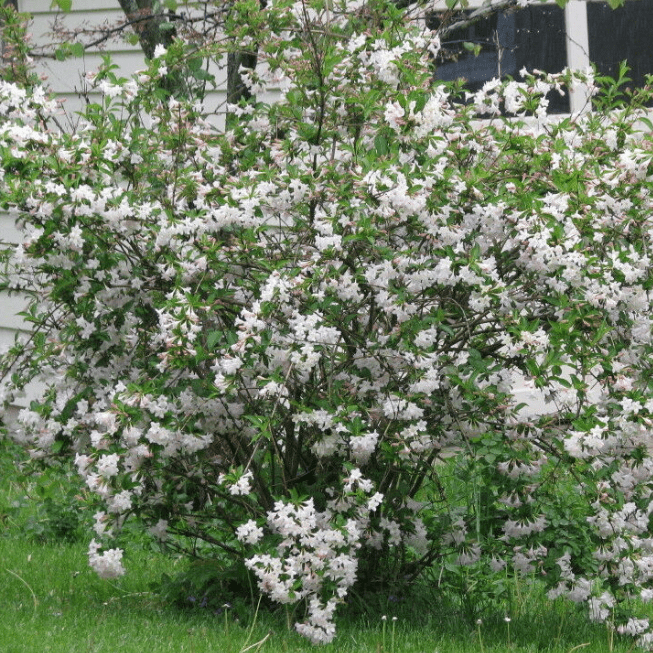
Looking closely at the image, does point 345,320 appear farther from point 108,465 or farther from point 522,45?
point 522,45

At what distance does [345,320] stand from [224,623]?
1.27 meters

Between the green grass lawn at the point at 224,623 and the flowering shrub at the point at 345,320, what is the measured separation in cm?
16

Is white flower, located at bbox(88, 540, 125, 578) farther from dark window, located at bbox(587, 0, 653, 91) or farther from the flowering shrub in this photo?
dark window, located at bbox(587, 0, 653, 91)

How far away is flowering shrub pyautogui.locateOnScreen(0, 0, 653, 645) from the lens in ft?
12.1

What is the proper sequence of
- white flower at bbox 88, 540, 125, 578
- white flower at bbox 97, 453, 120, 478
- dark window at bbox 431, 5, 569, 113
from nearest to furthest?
white flower at bbox 97, 453, 120, 478 < white flower at bbox 88, 540, 125, 578 < dark window at bbox 431, 5, 569, 113

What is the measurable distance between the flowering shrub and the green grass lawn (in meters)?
0.16

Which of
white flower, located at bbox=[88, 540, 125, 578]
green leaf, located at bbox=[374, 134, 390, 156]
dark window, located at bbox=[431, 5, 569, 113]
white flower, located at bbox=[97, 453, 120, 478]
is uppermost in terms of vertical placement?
dark window, located at bbox=[431, 5, 569, 113]

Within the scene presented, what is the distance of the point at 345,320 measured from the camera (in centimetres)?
381

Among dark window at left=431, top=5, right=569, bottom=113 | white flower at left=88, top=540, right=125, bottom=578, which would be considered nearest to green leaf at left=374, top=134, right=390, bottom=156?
white flower at left=88, top=540, right=125, bottom=578

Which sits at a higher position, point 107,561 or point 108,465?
point 108,465

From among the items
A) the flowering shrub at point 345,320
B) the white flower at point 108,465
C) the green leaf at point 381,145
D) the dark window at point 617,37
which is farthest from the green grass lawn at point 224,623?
the dark window at point 617,37

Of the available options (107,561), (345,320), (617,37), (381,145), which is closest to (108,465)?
(107,561)

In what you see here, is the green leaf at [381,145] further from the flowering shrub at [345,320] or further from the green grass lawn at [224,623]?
the green grass lawn at [224,623]

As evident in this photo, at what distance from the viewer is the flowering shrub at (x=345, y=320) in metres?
3.67
